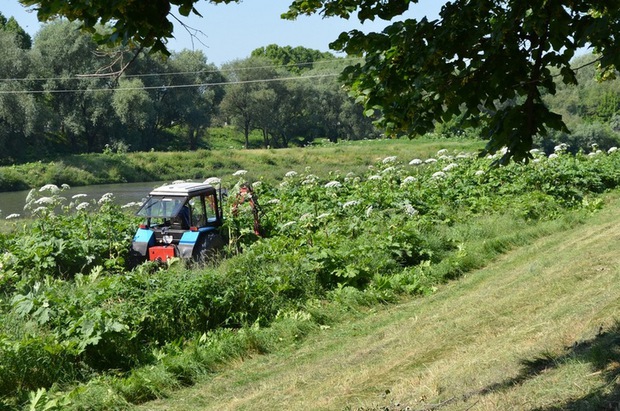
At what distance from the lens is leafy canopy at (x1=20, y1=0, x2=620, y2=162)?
19.6 ft

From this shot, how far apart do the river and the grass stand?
2344cm

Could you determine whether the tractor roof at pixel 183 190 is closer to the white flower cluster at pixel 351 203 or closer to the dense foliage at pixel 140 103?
the white flower cluster at pixel 351 203

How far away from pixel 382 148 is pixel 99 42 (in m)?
56.6

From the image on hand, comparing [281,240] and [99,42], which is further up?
[99,42]

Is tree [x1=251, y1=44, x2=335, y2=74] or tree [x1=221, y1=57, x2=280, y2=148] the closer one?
tree [x1=221, y1=57, x2=280, y2=148]

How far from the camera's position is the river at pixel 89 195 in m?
34.7

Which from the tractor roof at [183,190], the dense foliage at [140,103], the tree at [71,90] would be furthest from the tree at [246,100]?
the tractor roof at [183,190]

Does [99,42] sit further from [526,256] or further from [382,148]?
[382,148]

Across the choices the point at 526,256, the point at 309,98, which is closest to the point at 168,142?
the point at 309,98

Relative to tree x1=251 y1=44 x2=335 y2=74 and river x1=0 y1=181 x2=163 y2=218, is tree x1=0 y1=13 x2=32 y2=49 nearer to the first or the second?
→ river x1=0 y1=181 x2=163 y2=218

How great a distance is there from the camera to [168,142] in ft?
231

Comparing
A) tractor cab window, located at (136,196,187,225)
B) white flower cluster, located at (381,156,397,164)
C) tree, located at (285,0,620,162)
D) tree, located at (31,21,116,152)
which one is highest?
tree, located at (31,21,116,152)

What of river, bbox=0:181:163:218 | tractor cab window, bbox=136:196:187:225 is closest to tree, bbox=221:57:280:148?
river, bbox=0:181:163:218

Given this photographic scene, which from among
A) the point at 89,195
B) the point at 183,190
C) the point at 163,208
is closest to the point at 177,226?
→ the point at 163,208
